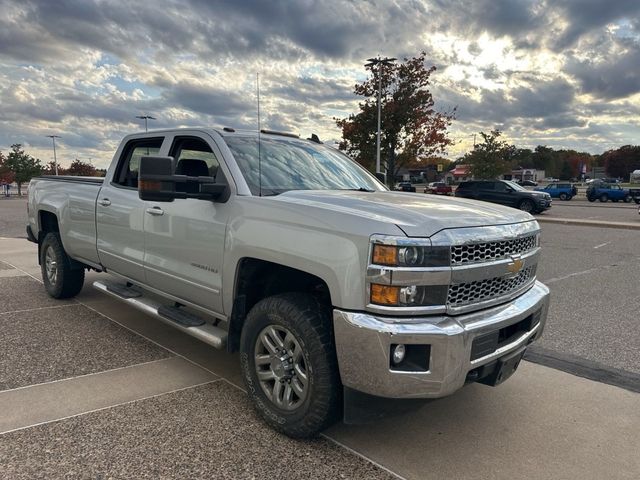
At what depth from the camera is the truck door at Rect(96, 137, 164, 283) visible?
171 inches

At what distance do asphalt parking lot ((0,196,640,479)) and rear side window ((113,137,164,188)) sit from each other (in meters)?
1.48

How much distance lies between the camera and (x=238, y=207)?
331cm

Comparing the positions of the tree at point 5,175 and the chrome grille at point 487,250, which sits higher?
the chrome grille at point 487,250

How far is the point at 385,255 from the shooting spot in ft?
8.25

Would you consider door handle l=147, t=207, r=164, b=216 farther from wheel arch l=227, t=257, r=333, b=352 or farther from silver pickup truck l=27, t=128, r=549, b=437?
wheel arch l=227, t=257, r=333, b=352

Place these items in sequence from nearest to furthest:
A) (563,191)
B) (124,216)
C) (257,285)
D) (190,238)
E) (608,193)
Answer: (257,285) → (190,238) → (124,216) → (608,193) → (563,191)

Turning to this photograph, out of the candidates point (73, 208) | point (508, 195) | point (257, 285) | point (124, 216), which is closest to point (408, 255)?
point (257, 285)

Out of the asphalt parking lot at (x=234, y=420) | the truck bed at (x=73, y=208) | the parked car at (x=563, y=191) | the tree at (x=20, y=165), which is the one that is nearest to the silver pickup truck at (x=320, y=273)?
the asphalt parking lot at (x=234, y=420)

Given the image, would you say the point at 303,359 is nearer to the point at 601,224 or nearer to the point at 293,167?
the point at 293,167

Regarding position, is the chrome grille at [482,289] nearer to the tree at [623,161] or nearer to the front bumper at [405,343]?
the front bumper at [405,343]

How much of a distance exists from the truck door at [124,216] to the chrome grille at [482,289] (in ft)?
8.95

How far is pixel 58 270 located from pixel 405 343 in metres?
4.92

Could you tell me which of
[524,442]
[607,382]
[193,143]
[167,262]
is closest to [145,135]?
[193,143]

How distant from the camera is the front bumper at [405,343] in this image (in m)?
2.49
